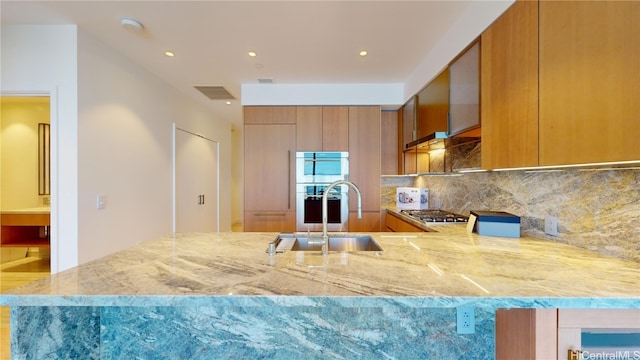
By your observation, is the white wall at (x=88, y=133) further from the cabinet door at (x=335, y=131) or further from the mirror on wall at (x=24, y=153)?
the cabinet door at (x=335, y=131)

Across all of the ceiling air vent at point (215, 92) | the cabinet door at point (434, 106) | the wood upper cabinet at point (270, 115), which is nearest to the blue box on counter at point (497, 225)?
the cabinet door at point (434, 106)

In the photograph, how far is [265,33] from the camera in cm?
227

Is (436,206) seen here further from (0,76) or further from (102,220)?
(0,76)

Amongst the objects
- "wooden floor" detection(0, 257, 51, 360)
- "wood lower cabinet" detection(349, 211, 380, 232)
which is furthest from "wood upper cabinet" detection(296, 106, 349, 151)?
"wooden floor" detection(0, 257, 51, 360)

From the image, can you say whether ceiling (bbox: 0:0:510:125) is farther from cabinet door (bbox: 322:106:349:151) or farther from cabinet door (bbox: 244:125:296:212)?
cabinet door (bbox: 244:125:296:212)

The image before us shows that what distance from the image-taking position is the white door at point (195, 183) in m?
3.87

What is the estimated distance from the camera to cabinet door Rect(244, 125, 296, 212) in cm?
342

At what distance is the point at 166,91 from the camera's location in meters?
3.50

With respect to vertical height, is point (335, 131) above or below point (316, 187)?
above

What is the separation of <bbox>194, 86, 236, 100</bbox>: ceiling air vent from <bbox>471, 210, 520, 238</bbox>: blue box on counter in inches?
137

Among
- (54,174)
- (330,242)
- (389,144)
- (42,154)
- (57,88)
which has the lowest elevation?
(330,242)

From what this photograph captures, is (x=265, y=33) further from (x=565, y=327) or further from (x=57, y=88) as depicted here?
(x=565, y=327)

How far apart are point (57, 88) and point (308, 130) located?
2.42 metres

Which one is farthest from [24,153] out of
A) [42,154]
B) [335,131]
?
[335,131]
